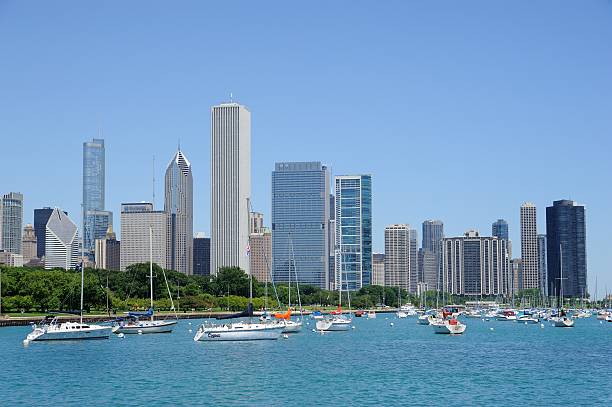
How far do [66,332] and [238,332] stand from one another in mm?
18207

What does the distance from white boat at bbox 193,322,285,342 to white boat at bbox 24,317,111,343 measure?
11250 millimetres

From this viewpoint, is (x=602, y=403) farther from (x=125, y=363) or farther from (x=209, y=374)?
(x=125, y=363)

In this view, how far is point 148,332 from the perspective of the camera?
120188 millimetres

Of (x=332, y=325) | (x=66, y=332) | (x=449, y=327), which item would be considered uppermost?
(x=66, y=332)

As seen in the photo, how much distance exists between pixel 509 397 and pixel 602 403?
209 inches

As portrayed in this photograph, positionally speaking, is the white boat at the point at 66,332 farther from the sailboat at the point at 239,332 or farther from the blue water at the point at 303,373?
the sailboat at the point at 239,332

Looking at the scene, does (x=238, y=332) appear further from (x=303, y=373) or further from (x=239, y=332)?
(x=303, y=373)

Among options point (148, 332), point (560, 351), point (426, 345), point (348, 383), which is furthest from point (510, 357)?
point (148, 332)

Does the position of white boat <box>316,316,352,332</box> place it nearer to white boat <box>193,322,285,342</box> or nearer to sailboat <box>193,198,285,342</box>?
sailboat <box>193,198,285,342</box>

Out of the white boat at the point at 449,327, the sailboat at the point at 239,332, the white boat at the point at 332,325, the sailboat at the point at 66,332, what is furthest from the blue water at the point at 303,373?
the white boat at the point at 332,325

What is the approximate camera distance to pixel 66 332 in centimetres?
10200

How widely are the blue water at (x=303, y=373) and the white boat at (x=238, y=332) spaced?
4.26 ft

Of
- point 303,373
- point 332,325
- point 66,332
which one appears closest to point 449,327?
point 332,325

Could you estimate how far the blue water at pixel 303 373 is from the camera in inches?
2255
